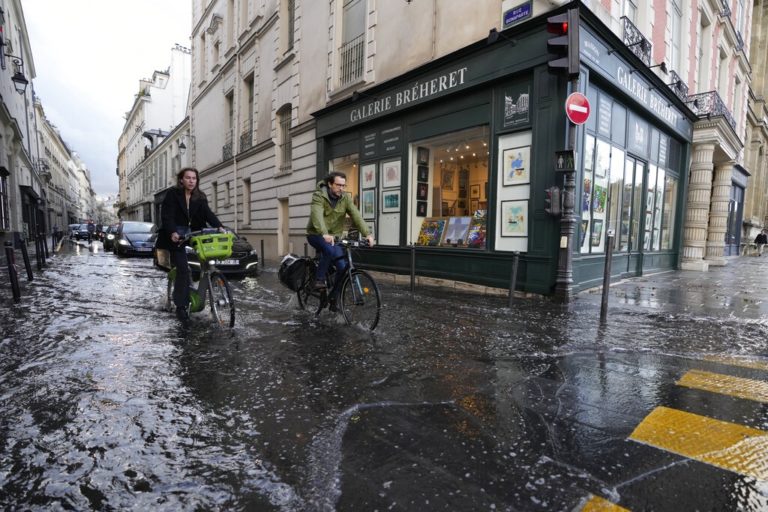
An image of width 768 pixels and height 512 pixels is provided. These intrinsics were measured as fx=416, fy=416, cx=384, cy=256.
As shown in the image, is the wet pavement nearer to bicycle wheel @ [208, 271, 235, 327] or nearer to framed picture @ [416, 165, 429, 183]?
bicycle wheel @ [208, 271, 235, 327]

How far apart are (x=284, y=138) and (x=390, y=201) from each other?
7710 mm

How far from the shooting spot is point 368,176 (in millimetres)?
11711

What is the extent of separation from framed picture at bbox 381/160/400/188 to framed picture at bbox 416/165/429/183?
561 mm

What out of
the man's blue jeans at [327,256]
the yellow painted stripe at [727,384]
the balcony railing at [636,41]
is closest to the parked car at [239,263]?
the man's blue jeans at [327,256]

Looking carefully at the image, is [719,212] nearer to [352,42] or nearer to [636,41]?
[636,41]

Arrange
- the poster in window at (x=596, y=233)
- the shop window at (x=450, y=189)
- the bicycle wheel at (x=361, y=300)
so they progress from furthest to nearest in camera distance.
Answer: the shop window at (x=450, y=189) → the poster in window at (x=596, y=233) → the bicycle wheel at (x=361, y=300)

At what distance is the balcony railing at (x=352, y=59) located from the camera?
12117 millimetres

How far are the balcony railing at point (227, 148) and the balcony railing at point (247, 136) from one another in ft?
5.09

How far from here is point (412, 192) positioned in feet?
34.1

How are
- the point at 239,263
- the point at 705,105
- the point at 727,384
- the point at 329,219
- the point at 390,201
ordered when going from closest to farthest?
the point at 727,384, the point at 329,219, the point at 239,263, the point at 390,201, the point at 705,105

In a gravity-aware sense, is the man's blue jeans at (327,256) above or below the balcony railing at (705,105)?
below

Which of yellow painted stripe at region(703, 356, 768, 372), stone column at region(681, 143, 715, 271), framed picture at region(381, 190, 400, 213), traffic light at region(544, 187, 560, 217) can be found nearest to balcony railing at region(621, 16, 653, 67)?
traffic light at region(544, 187, 560, 217)

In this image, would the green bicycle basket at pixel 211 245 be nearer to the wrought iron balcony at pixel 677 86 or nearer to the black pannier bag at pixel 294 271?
the black pannier bag at pixel 294 271

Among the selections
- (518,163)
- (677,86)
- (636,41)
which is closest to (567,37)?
(518,163)
